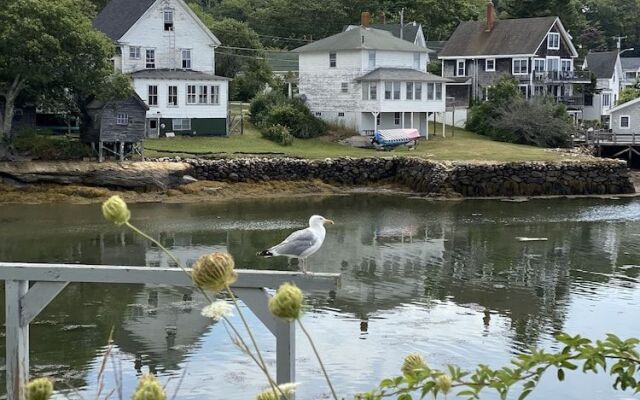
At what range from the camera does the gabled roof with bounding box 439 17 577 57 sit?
6606cm

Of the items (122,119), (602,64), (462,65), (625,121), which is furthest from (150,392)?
(602,64)

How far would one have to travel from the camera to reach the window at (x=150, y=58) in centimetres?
5162

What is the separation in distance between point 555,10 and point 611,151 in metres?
24.4

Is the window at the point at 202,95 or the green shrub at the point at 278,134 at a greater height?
the window at the point at 202,95

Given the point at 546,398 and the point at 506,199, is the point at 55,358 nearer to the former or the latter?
the point at 546,398

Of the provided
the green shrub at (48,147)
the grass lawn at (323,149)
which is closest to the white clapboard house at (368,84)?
the grass lawn at (323,149)

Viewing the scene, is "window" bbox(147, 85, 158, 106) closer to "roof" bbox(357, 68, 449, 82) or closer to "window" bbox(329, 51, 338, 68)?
"window" bbox(329, 51, 338, 68)

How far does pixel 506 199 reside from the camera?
4609 cm

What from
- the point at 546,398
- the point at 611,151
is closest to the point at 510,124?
the point at 611,151

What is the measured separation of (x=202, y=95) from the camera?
51.8 m

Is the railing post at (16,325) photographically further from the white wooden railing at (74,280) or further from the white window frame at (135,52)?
the white window frame at (135,52)

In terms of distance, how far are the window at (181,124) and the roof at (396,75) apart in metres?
10.5

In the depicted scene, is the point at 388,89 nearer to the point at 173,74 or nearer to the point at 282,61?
the point at 173,74

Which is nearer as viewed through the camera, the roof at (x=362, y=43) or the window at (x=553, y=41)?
the roof at (x=362, y=43)
